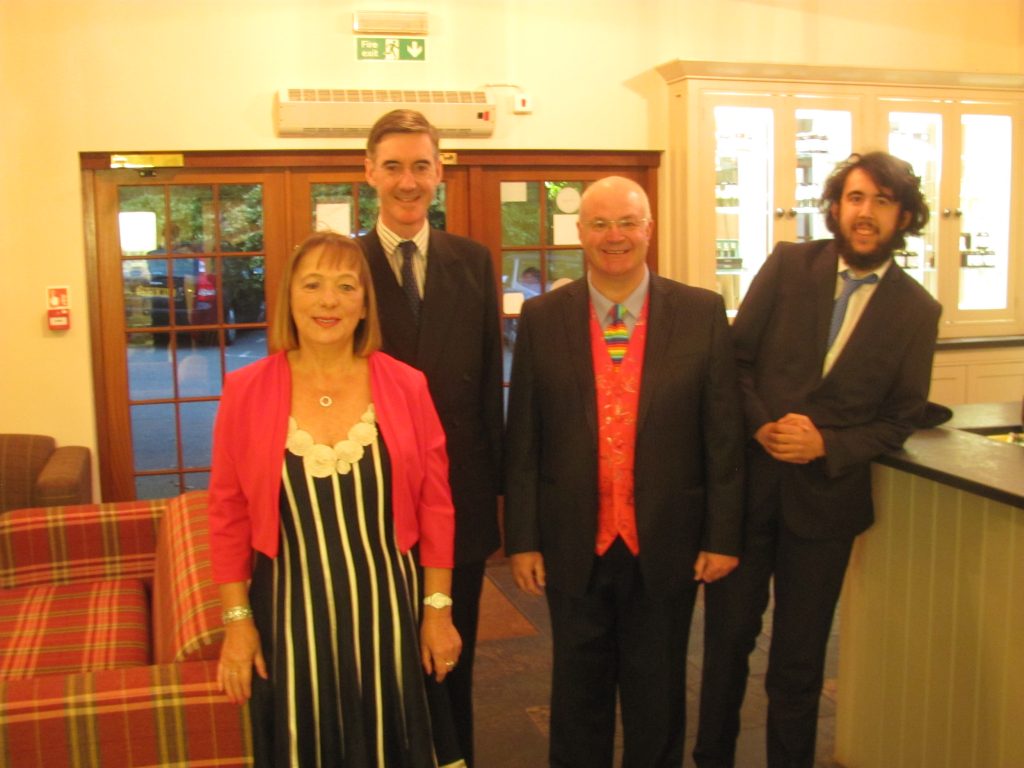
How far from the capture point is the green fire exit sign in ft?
15.1

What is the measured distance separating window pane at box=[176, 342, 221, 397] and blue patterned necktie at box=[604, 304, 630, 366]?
2969 millimetres

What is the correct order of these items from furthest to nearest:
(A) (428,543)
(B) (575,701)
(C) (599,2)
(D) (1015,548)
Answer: (C) (599,2), (B) (575,701), (D) (1015,548), (A) (428,543)

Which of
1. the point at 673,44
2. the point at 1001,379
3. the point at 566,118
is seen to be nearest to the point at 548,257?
the point at 566,118

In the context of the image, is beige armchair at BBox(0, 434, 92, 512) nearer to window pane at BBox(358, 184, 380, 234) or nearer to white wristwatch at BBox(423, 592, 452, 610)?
window pane at BBox(358, 184, 380, 234)

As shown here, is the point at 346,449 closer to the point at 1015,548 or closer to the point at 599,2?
the point at 1015,548

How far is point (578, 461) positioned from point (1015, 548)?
95 cm

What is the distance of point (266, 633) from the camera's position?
1.92 meters

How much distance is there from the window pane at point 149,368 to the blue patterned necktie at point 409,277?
2759mm

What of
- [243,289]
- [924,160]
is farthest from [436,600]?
[924,160]

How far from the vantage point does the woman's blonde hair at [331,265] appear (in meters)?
1.92

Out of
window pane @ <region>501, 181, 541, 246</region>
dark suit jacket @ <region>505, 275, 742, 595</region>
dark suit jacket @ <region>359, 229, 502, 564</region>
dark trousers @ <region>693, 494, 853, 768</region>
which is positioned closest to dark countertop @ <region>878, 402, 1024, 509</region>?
dark trousers @ <region>693, 494, 853, 768</region>

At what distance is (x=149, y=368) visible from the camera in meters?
4.71

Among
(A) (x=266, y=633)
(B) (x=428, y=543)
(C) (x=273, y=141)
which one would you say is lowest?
(A) (x=266, y=633)

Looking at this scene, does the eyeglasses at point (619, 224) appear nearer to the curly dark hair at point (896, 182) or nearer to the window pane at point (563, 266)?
the curly dark hair at point (896, 182)
